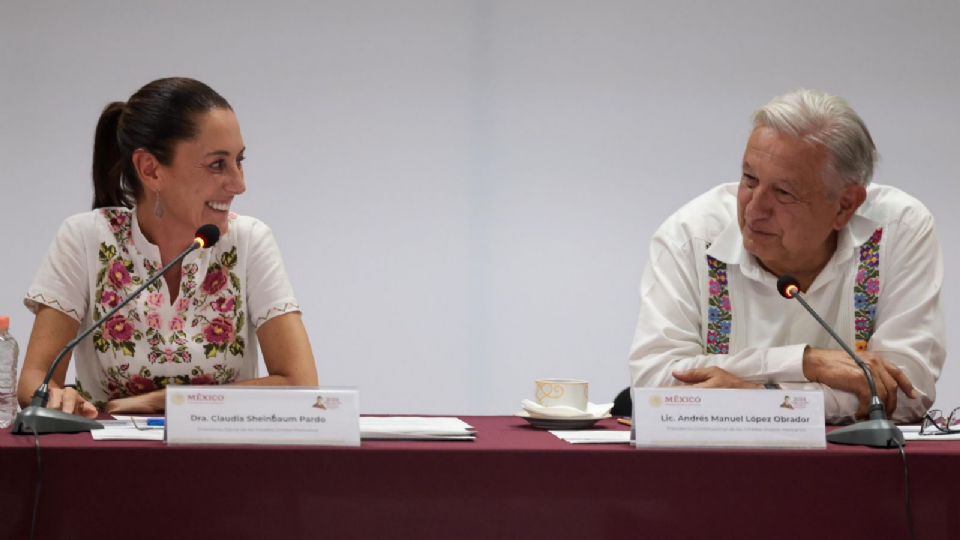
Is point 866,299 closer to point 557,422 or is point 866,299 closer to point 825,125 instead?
point 825,125

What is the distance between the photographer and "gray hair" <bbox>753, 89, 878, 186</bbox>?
2.21 metres

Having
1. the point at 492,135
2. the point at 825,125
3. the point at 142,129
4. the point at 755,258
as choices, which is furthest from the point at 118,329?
the point at 492,135

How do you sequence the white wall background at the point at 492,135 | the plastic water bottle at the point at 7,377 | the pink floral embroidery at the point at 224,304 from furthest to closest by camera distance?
the white wall background at the point at 492,135 < the pink floral embroidery at the point at 224,304 < the plastic water bottle at the point at 7,377

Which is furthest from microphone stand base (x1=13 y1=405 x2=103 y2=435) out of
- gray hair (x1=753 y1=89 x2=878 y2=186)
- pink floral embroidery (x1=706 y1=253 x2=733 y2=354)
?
gray hair (x1=753 y1=89 x2=878 y2=186)

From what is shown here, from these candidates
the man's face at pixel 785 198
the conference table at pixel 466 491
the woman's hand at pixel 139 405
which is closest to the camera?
the conference table at pixel 466 491

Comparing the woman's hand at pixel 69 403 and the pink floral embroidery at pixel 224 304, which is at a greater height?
the pink floral embroidery at pixel 224 304

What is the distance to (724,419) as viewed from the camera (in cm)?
149

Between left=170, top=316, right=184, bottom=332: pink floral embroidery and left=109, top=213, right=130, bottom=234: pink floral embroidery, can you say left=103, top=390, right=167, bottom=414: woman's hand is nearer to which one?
left=170, top=316, right=184, bottom=332: pink floral embroidery

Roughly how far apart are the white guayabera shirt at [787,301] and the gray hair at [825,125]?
0.17 meters

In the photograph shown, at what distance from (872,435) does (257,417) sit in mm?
808

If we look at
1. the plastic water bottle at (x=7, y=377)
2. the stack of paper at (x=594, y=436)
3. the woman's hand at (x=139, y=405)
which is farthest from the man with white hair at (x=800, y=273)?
the plastic water bottle at (x=7, y=377)

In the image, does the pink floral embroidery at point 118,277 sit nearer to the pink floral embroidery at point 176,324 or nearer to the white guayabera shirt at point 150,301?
the white guayabera shirt at point 150,301

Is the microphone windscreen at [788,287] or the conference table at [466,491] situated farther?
the microphone windscreen at [788,287]

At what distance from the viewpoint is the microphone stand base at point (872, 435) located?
1.52 meters
